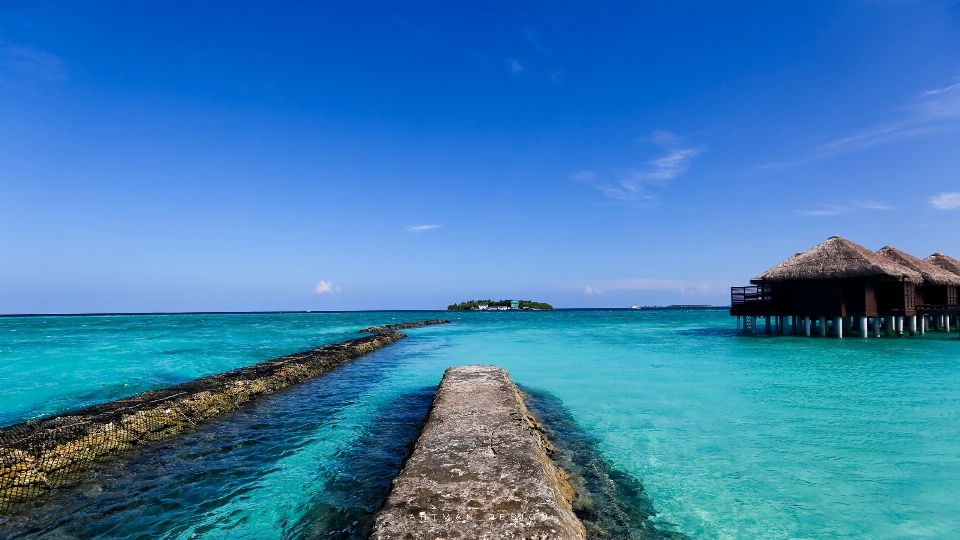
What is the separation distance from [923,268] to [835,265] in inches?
368

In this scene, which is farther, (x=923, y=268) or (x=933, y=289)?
(x=933, y=289)

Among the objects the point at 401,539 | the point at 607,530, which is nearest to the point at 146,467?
the point at 401,539

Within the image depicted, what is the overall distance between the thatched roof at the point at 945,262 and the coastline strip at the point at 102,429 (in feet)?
144

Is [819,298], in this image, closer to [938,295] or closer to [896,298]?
[896,298]

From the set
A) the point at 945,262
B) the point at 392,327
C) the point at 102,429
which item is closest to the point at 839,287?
the point at 945,262

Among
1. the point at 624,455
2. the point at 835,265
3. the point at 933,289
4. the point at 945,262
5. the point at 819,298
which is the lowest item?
the point at 624,455

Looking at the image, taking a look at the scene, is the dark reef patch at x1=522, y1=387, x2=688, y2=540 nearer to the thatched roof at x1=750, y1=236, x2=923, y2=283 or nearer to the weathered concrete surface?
the weathered concrete surface

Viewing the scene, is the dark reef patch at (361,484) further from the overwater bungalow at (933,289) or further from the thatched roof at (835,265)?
the overwater bungalow at (933,289)

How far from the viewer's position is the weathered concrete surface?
3.57 metres

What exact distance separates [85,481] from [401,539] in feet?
16.1

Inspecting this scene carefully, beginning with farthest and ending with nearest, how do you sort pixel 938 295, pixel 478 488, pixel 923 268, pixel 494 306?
pixel 494 306
pixel 938 295
pixel 923 268
pixel 478 488

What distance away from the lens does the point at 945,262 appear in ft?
106

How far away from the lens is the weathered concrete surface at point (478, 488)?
3574 millimetres

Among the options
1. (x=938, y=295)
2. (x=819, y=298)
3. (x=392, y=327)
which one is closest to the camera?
(x=819, y=298)
